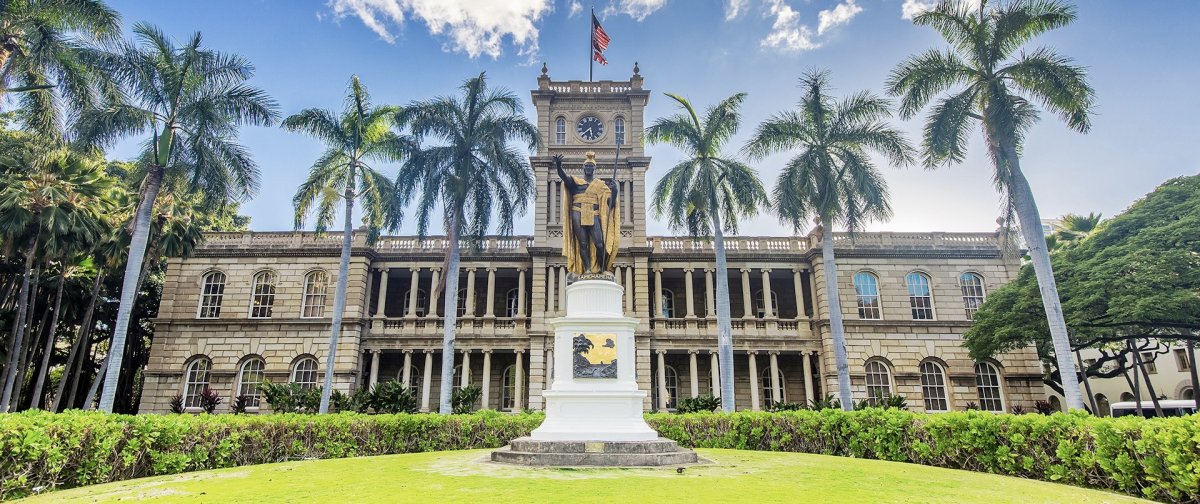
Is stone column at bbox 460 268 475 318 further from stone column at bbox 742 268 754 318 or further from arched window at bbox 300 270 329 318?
stone column at bbox 742 268 754 318

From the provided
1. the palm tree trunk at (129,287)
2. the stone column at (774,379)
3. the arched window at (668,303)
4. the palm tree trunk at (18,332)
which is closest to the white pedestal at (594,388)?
the palm tree trunk at (129,287)

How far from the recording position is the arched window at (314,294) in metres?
26.1

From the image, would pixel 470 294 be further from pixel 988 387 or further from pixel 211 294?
pixel 988 387

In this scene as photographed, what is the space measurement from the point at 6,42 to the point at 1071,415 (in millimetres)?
21648

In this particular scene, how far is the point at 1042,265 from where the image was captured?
14477 millimetres

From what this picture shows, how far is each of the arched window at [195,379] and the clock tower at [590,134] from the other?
1537cm

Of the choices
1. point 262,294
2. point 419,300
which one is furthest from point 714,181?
point 262,294

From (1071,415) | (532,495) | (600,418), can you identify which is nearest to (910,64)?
(1071,415)

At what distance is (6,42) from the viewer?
13.7 meters

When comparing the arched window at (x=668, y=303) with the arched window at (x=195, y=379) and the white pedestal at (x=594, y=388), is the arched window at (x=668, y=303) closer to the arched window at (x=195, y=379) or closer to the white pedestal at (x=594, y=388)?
the white pedestal at (x=594, y=388)

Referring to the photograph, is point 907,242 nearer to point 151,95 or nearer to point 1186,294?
point 1186,294

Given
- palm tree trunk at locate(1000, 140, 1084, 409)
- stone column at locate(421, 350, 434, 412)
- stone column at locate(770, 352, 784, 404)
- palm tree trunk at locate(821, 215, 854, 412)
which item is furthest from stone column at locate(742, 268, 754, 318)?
stone column at locate(421, 350, 434, 412)

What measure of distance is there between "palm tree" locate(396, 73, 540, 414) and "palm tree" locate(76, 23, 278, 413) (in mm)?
4403

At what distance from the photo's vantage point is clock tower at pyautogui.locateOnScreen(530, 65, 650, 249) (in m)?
26.8
